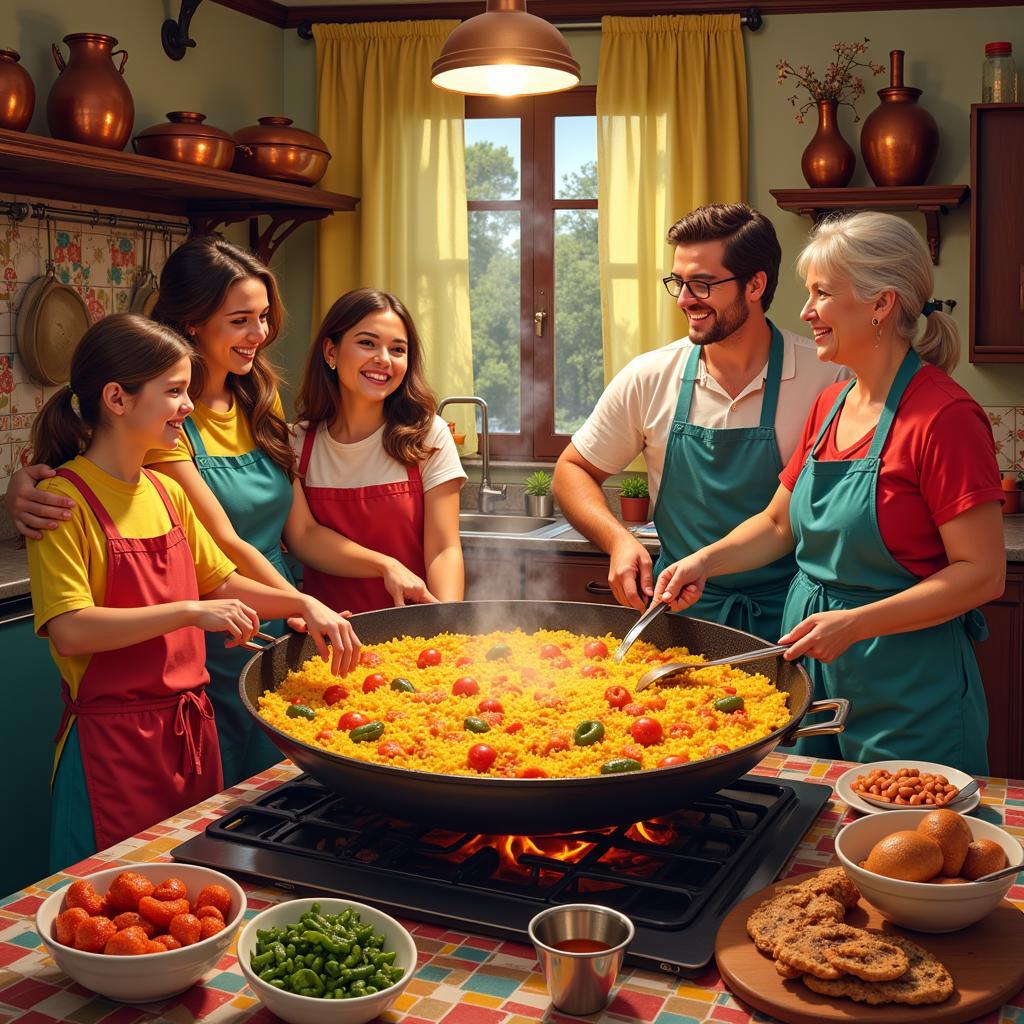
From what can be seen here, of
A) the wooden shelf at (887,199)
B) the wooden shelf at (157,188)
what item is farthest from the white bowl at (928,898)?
the wooden shelf at (887,199)

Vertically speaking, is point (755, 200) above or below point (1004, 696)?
above

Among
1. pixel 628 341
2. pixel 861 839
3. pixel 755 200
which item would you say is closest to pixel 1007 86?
pixel 755 200

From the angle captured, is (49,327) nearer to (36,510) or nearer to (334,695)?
(36,510)

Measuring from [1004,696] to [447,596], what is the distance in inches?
80.3

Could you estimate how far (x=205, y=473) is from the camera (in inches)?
106

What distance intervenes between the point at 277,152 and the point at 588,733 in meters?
3.26

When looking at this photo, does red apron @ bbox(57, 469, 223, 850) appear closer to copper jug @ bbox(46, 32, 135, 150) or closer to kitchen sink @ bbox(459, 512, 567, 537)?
copper jug @ bbox(46, 32, 135, 150)

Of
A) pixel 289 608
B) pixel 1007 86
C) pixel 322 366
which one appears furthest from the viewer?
pixel 1007 86

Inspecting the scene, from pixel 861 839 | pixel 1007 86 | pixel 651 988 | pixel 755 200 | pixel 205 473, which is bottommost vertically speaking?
pixel 651 988

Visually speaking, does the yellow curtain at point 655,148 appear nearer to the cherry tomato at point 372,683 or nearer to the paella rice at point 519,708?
the paella rice at point 519,708

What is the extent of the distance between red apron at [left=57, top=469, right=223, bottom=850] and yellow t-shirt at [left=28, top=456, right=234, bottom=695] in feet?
0.06

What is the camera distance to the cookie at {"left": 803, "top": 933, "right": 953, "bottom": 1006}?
4.08 feet

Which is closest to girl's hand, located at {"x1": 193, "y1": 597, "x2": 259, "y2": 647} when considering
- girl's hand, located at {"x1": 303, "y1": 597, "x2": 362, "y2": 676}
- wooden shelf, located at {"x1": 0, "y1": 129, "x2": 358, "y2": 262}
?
girl's hand, located at {"x1": 303, "y1": 597, "x2": 362, "y2": 676}

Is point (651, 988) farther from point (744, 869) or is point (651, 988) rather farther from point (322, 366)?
point (322, 366)
